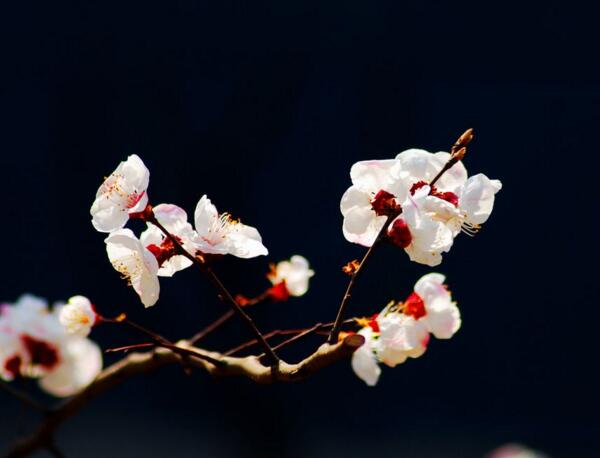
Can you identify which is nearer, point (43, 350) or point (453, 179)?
point (43, 350)

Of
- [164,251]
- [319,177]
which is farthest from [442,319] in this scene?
[319,177]

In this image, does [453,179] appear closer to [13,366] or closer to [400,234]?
[400,234]

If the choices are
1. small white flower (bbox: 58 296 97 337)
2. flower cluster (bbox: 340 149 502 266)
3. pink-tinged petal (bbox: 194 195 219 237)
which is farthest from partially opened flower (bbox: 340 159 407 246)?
small white flower (bbox: 58 296 97 337)

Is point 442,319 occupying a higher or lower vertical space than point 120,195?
lower

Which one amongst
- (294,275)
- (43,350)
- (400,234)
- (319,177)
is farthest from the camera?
(319,177)

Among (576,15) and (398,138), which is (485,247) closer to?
(398,138)

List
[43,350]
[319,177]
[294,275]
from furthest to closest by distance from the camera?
[319,177] < [294,275] < [43,350]

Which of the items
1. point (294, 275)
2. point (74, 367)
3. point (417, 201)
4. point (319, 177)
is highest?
point (319, 177)

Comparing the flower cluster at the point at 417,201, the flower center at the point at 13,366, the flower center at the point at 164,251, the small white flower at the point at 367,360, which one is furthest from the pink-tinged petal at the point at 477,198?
the flower center at the point at 13,366

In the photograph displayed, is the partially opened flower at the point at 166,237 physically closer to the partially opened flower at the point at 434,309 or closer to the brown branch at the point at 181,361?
the brown branch at the point at 181,361
